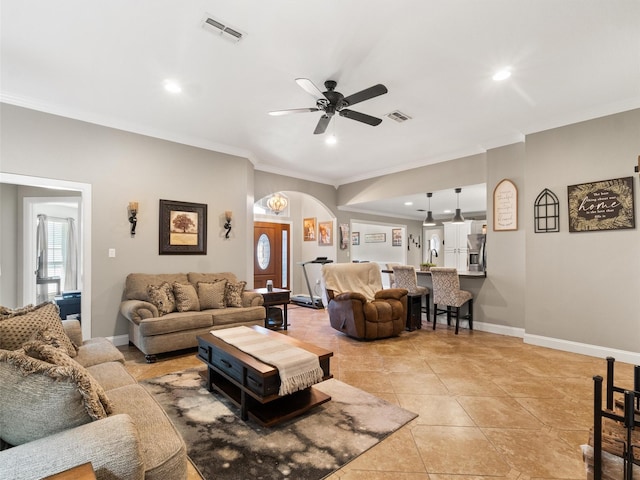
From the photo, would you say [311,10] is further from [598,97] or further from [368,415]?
[598,97]

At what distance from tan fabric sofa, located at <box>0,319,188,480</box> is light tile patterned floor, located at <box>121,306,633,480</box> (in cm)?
69

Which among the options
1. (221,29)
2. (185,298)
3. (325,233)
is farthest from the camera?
(325,233)

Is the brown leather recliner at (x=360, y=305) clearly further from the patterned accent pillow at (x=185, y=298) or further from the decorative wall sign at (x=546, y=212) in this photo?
the decorative wall sign at (x=546, y=212)

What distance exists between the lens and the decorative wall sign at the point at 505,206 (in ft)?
14.8

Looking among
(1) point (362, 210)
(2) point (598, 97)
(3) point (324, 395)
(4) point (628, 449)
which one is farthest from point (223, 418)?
(1) point (362, 210)

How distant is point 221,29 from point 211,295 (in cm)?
304

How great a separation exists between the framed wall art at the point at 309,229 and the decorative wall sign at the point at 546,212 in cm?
496

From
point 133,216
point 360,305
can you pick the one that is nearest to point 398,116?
point 360,305

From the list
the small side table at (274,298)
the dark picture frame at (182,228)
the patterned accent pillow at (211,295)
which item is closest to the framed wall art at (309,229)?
the small side table at (274,298)

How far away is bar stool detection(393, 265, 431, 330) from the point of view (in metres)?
4.95

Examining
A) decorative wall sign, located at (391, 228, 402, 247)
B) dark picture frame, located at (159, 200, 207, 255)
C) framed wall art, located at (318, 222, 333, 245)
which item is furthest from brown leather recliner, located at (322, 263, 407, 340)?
decorative wall sign, located at (391, 228, 402, 247)

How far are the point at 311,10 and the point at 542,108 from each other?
3.06 m

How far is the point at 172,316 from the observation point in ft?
12.1

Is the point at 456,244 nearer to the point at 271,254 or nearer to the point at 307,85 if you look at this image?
the point at 271,254
